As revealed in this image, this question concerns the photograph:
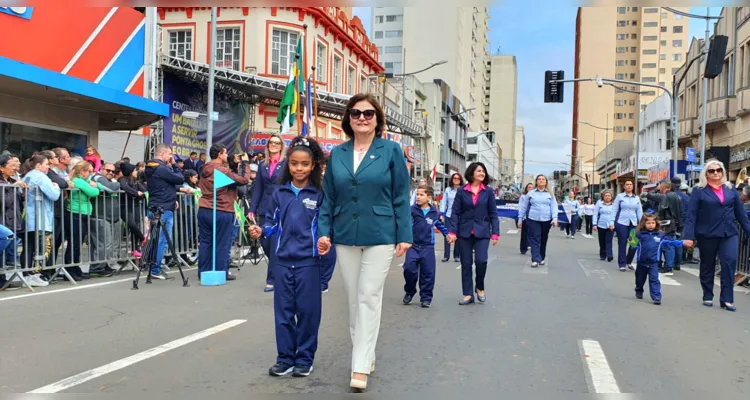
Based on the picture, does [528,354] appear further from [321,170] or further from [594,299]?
[594,299]

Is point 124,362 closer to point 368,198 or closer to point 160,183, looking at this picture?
point 368,198

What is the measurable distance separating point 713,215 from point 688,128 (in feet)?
113

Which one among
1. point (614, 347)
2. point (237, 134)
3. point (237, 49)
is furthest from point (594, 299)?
point (237, 49)

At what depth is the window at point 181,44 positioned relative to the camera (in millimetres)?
29922

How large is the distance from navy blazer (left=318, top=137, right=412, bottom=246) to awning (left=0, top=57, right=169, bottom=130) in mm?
10355

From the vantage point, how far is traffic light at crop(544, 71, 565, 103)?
74.1 ft

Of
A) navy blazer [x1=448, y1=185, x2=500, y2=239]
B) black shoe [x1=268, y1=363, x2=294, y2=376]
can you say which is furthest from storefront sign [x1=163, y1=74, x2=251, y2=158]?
black shoe [x1=268, y1=363, x2=294, y2=376]

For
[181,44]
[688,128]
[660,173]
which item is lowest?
[660,173]

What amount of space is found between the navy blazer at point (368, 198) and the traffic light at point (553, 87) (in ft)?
63.5

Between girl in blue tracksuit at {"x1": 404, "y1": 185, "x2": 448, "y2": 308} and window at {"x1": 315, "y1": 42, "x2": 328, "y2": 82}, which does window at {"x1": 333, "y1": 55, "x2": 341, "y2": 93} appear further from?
girl in blue tracksuit at {"x1": 404, "y1": 185, "x2": 448, "y2": 308}

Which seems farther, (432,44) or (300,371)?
(432,44)

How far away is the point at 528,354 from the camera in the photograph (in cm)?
544

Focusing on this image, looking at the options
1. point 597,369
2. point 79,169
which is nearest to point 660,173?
point 79,169

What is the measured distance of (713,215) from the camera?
8.34 meters
